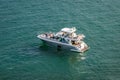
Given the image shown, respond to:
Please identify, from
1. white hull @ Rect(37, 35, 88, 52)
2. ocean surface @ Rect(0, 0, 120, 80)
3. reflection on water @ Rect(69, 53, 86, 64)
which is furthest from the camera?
white hull @ Rect(37, 35, 88, 52)

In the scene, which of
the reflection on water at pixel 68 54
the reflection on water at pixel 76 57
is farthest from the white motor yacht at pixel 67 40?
the reflection on water at pixel 76 57

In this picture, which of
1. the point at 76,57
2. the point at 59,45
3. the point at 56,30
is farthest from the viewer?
the point at 56,30

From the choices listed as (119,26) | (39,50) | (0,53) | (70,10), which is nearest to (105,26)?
(119,26)

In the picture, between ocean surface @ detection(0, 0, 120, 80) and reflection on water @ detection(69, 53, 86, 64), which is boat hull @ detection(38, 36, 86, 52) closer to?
ocean surface @ detection(0, 0, 120, 80)

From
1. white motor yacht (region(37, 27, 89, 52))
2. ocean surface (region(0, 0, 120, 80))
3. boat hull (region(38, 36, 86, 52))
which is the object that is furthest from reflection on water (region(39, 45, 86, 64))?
white motor yacht (region(37, 27, 89, 52))

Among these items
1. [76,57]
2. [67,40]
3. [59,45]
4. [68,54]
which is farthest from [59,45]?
[76,57]

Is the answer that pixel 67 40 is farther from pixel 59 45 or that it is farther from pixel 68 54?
pixel 68 54
